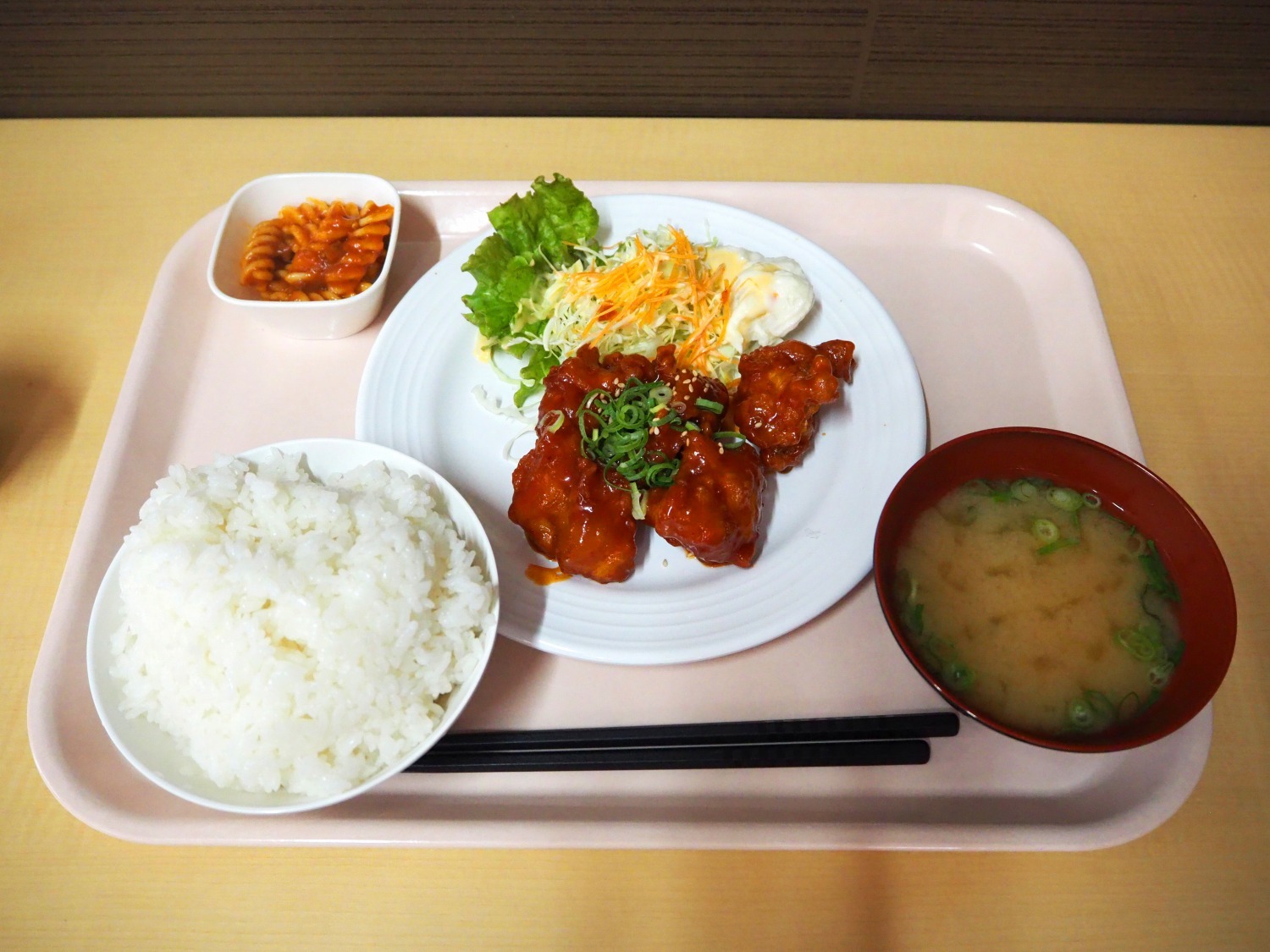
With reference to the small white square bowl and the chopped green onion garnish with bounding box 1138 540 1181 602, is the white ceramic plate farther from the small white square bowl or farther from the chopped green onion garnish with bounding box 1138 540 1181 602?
the chopped green onion garnish with bounding box 1138 540 1181 602

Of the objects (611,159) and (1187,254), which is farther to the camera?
(611,159)

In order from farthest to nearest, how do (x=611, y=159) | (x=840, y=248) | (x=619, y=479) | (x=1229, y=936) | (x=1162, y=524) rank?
1. (x=611, y=159)
2. (x=840, y=248)
3. (x=619, y=479)
4. (x=1162, y=524)
5. (x=1229, y=936)

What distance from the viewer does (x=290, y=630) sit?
1.73 metres

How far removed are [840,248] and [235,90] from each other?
272 centimetres

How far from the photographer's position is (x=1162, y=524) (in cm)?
191

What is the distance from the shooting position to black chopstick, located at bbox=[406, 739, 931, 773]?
1856 millimetres

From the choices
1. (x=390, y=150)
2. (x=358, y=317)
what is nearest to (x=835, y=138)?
(x=390, y=150)

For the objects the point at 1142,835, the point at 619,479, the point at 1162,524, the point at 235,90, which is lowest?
the point at 1142,835

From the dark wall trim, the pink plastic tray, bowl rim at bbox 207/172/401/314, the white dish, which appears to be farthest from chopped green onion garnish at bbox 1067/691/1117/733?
the dark wall trim

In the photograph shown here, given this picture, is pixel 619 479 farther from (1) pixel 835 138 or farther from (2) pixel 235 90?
(2) pixel 235 90

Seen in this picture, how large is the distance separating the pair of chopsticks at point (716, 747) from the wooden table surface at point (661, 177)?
0.23m

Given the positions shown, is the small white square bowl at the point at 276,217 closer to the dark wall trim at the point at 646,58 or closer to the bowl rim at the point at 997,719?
the dark wall trim at the point at 646,58

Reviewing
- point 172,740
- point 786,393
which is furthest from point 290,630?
point 786,393

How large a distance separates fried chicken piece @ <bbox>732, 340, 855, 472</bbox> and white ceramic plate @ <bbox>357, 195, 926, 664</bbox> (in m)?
0.12
